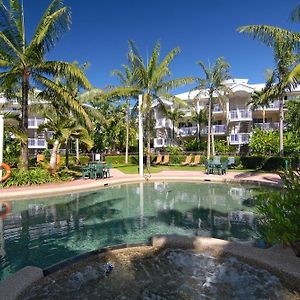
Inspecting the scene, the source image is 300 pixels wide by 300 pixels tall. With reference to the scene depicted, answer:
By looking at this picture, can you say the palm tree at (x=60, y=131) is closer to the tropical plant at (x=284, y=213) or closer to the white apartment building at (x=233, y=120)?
the tropical plant at (x=284, y=213)

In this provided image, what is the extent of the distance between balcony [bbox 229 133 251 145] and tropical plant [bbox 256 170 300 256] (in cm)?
3227

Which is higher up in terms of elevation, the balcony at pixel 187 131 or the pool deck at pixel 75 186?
the balcony at pixel 187 131

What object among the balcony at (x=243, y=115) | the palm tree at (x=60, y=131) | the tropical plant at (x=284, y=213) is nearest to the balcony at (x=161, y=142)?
the balcony at (x=243, y=115)

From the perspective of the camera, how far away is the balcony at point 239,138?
118 ft

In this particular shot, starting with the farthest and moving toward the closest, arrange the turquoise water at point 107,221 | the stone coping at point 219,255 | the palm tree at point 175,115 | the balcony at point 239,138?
the palm tree at point 175,115 → the balcony at point 239,138 → the turquoise water at point 107,221 → the stone coping at point 219,255

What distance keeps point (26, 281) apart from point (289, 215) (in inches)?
156

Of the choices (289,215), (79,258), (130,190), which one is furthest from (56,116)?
(289,215)

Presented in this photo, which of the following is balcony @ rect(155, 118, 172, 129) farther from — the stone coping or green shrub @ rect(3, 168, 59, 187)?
the stone coping

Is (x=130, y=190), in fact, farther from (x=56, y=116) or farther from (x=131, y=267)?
(x=131, y=267)

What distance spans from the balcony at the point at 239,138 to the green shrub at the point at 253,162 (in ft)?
35.3

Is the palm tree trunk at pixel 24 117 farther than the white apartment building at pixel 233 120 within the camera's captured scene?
No

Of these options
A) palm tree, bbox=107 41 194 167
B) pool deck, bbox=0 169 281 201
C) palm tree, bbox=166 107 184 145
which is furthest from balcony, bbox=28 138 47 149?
pool deck, bbox=0 169 281 201

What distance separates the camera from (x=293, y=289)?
13.3ft

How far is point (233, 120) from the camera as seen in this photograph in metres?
38.0
